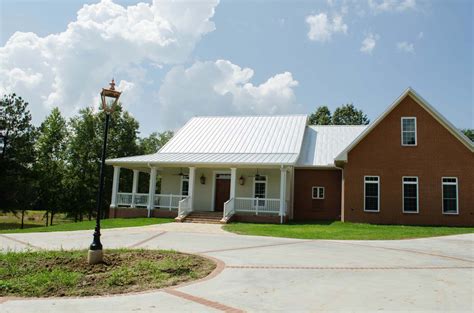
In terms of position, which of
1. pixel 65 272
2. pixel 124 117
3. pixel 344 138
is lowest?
pixel 65 272

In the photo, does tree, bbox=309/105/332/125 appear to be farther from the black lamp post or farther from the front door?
the black lamp post

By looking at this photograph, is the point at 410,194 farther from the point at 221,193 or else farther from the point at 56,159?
the point at 56,159

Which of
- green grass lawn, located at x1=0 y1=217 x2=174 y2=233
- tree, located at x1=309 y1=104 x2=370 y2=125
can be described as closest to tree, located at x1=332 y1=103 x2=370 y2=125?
tree, located at x1=309 y1=104 x2=370 y2=125

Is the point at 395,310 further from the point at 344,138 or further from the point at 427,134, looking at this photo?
the point at 344,138

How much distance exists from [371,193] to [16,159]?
109 feet

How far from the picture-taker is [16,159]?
127 feet

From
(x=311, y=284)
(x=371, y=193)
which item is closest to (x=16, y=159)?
(x=371, y=193)

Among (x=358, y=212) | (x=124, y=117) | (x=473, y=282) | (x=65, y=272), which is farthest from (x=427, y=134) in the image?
(x=124, y=117)

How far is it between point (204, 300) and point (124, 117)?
4011cm

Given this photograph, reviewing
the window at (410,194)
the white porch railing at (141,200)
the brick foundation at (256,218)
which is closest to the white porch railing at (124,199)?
the white porch railing at (141,200)

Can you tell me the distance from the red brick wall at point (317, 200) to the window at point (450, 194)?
5.63 m

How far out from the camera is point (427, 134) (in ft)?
69.1

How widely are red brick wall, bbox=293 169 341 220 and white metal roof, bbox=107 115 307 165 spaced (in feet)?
6.04

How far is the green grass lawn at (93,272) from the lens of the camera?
21.6ft
